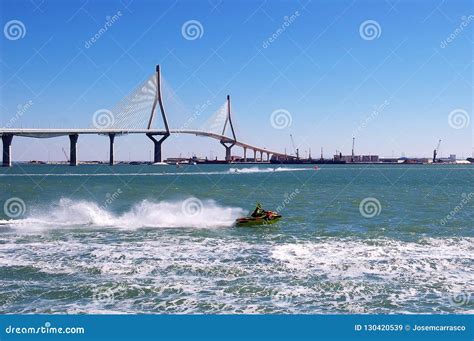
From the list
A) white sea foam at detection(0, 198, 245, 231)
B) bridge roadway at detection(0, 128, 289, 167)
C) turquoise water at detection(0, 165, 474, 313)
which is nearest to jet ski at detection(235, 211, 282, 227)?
turquoise water at detection(0, 165, 474, 313)

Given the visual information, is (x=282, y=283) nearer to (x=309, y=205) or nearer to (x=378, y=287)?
(x=378, y=287)

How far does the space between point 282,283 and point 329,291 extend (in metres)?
1.44

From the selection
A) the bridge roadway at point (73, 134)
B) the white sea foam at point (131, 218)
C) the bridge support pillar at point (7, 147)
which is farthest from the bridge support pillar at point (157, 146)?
the white sea foam at point (131, 218)

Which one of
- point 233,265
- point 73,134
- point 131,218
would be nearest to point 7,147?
point 73,134

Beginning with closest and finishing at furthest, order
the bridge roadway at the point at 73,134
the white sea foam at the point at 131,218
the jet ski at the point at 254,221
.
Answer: the jet ski at the point at 254,221 → the white sea foam at the point at 131,218 → the bridge roadway at the point at 73,134

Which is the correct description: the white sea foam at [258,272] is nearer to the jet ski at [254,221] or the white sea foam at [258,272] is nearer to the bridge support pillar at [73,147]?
the jet ski at [254,221]

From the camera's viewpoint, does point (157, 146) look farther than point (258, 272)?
Yes

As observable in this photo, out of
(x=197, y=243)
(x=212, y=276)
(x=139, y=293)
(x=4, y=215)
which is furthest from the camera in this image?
(x=4, y=215)

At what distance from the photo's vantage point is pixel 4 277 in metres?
16.1

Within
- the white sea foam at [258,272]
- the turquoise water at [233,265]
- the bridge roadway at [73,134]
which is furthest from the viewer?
the bridge roadway at [73,134]

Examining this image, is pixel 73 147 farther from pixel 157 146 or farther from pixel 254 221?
pixel 254 221

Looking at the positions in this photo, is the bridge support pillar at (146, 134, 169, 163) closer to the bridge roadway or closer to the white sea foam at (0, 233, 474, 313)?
the bridge roadway

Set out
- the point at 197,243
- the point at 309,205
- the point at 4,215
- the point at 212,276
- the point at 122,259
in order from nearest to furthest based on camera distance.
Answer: the point at 212,276, the point at 122,259, the point at 197,243, the point at 4,215, the point at 309,205

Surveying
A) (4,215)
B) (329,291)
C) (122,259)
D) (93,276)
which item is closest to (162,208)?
(4,215)
